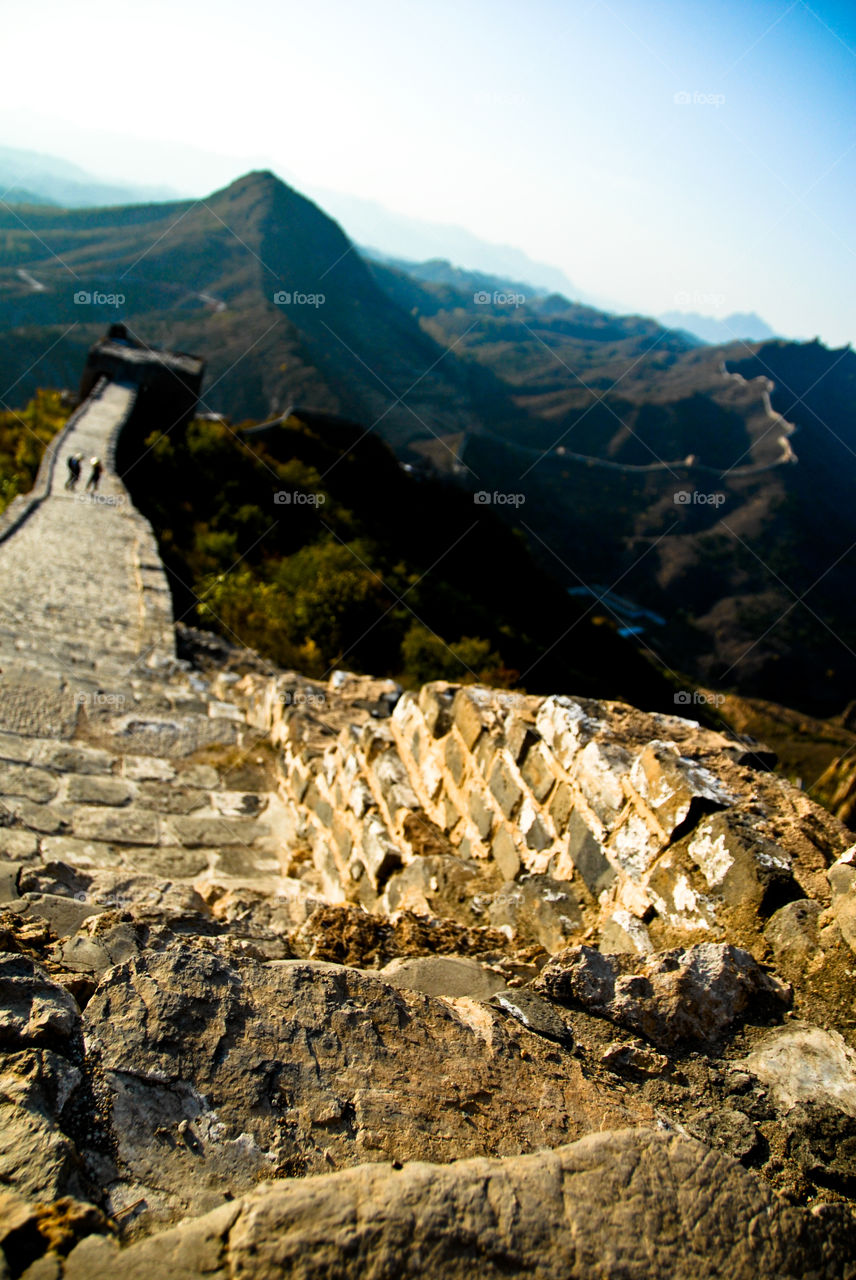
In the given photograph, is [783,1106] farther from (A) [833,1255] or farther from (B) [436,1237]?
(B) [436,1237]

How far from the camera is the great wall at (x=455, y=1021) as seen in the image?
1.41 m

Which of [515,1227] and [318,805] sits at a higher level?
[515,1227]

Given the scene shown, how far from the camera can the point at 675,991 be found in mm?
2227

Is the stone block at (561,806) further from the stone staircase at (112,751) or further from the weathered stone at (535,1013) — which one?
the stone staircase at (112,751)

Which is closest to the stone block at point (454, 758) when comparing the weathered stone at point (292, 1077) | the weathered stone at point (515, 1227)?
the weathered stone at point (292, 1077)

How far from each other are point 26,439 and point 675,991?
55.7ft

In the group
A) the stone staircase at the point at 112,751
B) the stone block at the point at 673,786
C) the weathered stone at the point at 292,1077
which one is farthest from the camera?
→ the stone staircase at the point at 112,751

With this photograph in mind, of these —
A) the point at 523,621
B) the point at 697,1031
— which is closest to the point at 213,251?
the point at 523,621

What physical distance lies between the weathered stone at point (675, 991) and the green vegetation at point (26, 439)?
13.2 m

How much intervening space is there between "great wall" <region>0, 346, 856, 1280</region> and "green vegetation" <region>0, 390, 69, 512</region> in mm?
10941

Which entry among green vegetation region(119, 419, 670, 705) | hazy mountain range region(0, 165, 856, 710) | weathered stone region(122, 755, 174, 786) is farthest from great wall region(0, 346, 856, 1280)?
hazy mountain range region(0, 165, 856, 710)

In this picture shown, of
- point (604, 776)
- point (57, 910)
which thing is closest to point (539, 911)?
point (604, 776)

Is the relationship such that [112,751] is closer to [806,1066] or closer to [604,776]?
[604,776]

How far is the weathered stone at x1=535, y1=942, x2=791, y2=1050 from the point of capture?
2.19 m
